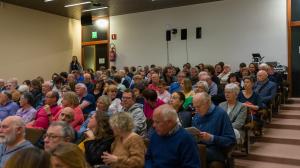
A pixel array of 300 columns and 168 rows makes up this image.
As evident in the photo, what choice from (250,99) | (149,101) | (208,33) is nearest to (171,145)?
(149,101)

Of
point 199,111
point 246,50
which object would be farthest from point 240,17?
point 199,111

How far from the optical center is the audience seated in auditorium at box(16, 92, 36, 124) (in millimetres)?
4316

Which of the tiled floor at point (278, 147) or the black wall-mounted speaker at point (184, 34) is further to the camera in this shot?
the black wall-mounted speaker at point (184, 34)

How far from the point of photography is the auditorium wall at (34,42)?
975 centimetres

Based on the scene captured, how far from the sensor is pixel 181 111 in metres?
3.88

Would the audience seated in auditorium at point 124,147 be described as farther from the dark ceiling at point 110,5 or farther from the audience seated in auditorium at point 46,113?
the dark ceiling at point 110,5

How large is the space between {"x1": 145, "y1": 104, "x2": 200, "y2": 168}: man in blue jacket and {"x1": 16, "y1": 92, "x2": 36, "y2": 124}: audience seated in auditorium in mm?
A: 2528

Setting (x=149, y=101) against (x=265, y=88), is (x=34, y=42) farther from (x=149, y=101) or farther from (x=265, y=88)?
(x=265, y=88)

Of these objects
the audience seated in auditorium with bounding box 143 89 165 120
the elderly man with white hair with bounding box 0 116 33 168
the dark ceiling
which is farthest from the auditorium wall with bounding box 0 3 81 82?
the elderly man with white hair with bounding box 0 116 33 168

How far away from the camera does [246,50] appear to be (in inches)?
355

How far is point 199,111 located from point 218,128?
239 mm

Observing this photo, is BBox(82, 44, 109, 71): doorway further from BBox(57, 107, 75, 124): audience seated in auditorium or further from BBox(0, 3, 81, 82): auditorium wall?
BBox(57, 107, 75, 124): audience seated in auditorium

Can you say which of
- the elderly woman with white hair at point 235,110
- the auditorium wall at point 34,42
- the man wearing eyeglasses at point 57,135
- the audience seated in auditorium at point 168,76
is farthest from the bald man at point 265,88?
the auditorium wall at point 34,42

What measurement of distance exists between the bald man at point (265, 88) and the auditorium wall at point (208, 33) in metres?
3.36
